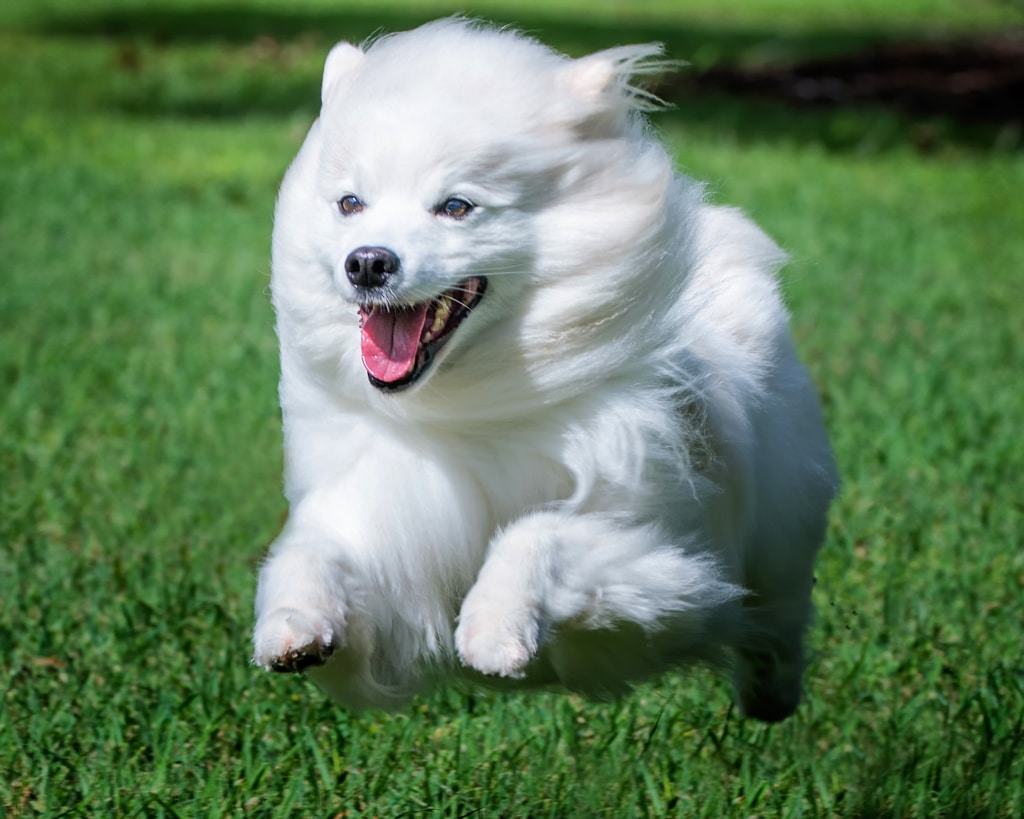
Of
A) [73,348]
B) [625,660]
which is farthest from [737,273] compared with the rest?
[73,348]

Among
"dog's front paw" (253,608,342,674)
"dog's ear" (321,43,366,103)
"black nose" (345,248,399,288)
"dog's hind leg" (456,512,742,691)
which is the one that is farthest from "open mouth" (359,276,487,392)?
A: "dog's ear" (321,43,366,103)

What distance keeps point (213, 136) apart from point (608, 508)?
10.1 m

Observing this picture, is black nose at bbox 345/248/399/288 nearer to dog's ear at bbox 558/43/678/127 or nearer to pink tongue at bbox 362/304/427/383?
pink tongue at bbox 362/304/427/383

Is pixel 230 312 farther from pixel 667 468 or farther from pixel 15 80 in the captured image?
pixel 15 80

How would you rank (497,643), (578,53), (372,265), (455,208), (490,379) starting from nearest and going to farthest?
(497,643) < (372,265) < (455,208) < (490,379) < (578,53)

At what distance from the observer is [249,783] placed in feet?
13.2

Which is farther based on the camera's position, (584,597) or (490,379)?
(490,379)

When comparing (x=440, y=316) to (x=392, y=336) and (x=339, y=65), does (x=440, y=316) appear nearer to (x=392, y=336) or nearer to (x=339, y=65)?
(x=392, y=336)

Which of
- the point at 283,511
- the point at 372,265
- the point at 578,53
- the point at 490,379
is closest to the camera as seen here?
the point at 372,265

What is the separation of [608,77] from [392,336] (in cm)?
76

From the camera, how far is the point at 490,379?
11.7 ft

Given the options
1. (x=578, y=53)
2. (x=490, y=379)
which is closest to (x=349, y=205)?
(x=490, y=379)

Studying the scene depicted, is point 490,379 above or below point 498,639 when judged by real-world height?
above

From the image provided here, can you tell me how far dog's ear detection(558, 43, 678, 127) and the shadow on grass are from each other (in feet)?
23.5
